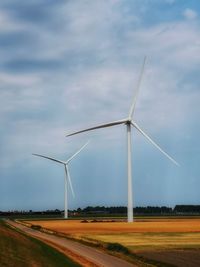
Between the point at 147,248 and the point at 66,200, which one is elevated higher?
the point at 66,200

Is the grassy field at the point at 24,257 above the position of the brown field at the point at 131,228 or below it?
below

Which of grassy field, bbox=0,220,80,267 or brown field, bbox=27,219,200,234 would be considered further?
brown field, bbox=27,219,200,234

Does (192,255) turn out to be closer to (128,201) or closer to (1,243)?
(1,243)

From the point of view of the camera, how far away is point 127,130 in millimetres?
120750

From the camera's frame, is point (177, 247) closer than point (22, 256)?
No

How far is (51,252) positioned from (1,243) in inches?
315

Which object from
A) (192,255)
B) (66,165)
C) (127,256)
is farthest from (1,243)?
(66,165)

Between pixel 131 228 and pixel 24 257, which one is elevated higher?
pixel 131 228

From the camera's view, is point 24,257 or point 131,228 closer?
point 24,257

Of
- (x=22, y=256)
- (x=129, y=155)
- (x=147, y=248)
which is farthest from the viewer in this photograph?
(x=129, y=155)

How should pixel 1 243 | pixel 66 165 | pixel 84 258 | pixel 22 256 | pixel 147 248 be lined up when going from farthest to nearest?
1. pixel 66 165
2. pixel 147 248
3. pixel 84 258
4. pixel 1 243
5. pixel 22 256

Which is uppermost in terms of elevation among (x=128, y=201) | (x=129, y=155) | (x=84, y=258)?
(x=129, y=155)

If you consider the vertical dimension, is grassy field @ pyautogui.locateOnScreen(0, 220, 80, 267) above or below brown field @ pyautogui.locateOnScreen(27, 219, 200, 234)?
below

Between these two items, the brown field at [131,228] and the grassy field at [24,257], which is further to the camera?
the brown field at [131,228]
